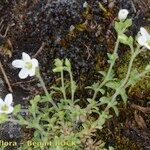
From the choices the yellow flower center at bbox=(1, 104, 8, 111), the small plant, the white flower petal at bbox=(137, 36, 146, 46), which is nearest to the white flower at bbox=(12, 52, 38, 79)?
the small plant

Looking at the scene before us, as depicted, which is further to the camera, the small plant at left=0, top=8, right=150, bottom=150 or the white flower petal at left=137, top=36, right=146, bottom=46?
the small plant at left=0, top=8, right=150, bottom=150

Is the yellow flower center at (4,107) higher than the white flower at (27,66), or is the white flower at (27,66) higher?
the white flower at (27,66)

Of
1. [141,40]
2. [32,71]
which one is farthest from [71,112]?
[141,40]

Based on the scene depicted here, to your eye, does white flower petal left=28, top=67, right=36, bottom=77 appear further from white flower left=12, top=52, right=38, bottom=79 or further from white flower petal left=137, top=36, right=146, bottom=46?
white flower petal left=137, top=36, right=146, bottom=46

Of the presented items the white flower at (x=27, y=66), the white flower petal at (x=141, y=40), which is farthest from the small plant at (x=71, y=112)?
the white flower petal at (x=141, y=40)

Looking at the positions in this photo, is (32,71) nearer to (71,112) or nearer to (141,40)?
(71,112)

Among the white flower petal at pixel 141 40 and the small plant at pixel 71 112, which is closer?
the white flower petal at pixel 141 40

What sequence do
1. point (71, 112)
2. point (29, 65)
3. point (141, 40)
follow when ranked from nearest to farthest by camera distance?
point (141, 40), point (29, 65), point (71, 112)

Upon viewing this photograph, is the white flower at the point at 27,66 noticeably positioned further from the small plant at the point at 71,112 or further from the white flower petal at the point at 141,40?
the white flower petal at the point at 141,40

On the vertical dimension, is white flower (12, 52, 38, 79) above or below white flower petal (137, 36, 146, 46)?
above

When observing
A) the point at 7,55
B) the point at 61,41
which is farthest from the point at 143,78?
the point at 7,55

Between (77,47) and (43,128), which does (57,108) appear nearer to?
(43,128)

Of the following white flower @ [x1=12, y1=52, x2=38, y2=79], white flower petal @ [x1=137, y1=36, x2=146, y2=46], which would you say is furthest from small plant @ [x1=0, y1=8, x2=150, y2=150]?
white flower petal @ [x1=137, y1=36, x2=146, y2=46]
